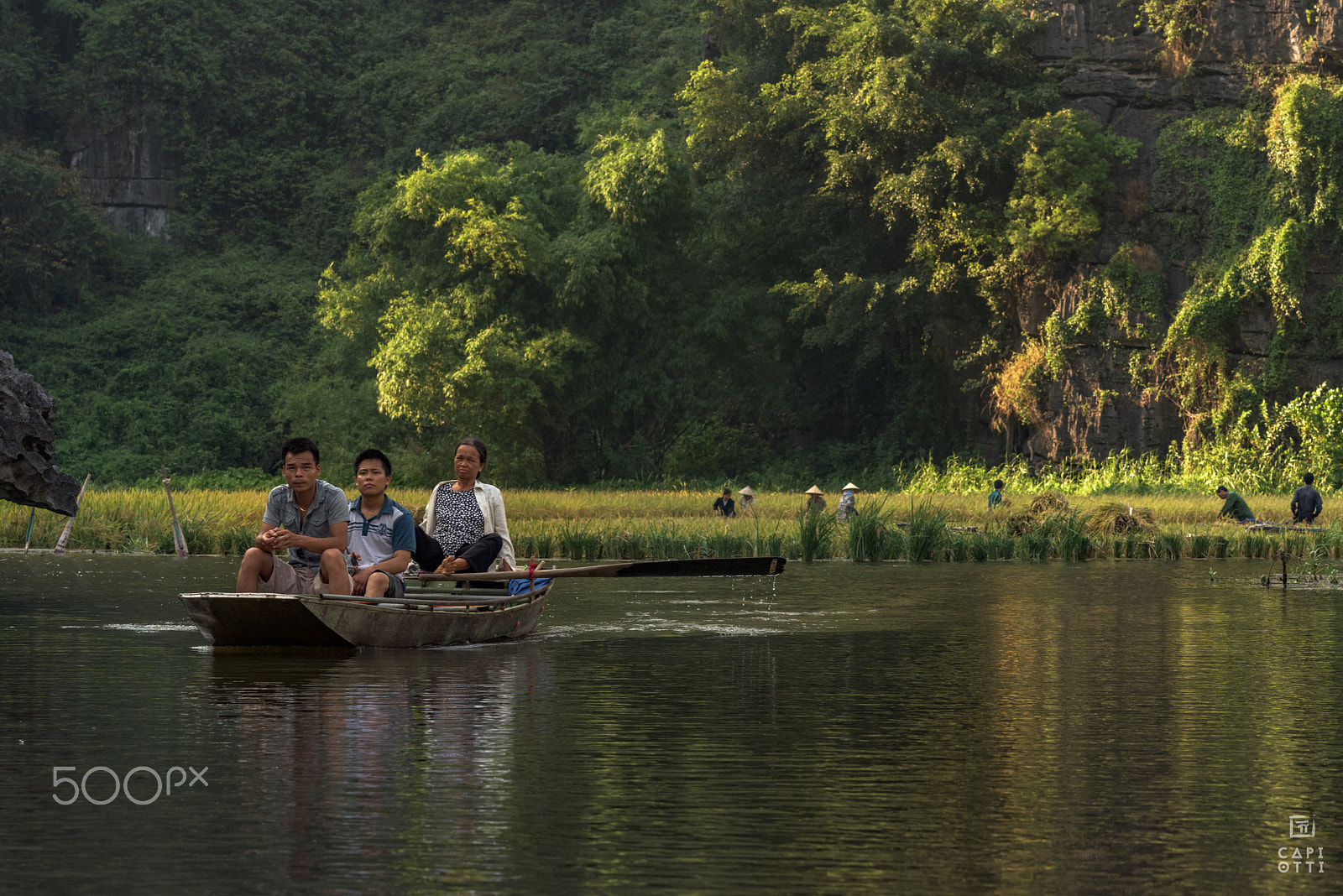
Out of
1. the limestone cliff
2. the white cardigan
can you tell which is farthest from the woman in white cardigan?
the limestone cliff

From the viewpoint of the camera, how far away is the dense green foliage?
124 ft

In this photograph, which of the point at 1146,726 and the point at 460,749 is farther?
the point at 1146,726

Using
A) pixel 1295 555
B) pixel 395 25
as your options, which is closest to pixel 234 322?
pixel 395 25

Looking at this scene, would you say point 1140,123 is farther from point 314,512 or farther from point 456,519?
point 314,512

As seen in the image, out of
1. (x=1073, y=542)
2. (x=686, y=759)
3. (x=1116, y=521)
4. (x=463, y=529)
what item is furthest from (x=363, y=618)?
(x=1116, y=521)

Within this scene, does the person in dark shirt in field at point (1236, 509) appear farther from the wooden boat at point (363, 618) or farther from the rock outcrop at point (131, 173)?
the rock outcrop at point (131, 173)

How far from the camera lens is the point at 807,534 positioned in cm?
2200

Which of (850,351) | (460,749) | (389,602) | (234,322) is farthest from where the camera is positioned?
(234,322)

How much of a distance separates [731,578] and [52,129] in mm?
39263

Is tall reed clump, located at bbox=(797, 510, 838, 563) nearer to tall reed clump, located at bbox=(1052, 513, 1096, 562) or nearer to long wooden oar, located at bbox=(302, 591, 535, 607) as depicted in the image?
tall reed clump, located at bbox=(1052, 513, 1096, 562)

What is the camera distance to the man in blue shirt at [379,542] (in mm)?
11578

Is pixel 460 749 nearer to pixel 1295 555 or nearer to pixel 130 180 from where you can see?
pixel 1295 555

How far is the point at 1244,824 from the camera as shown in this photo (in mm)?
6207
